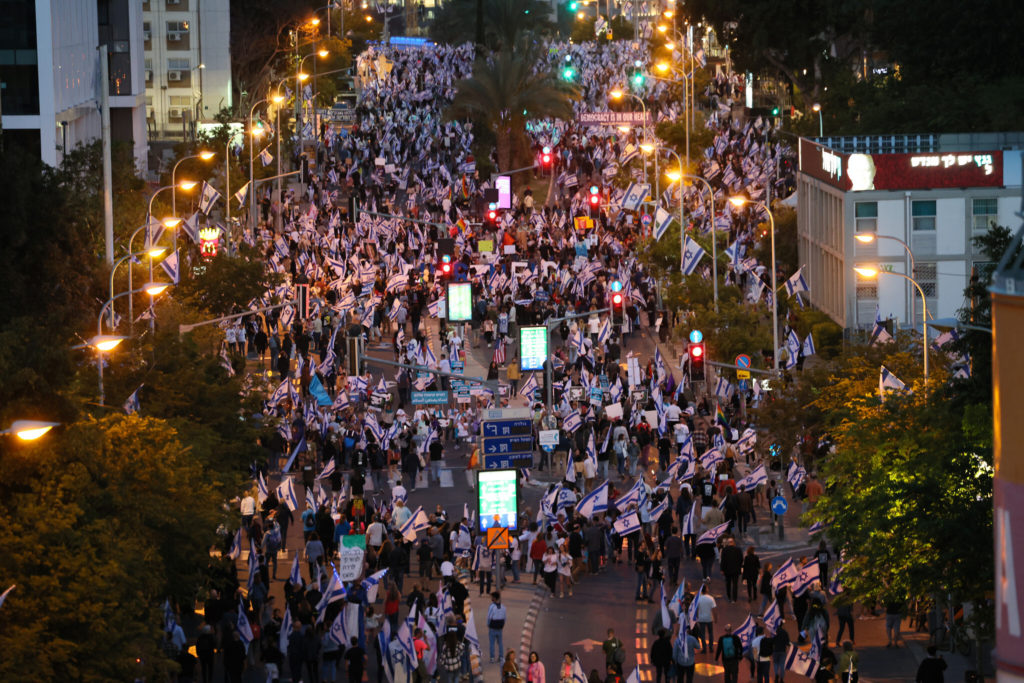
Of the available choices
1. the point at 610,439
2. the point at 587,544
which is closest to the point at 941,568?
the point at 587,544

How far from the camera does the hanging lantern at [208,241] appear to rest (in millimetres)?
53053

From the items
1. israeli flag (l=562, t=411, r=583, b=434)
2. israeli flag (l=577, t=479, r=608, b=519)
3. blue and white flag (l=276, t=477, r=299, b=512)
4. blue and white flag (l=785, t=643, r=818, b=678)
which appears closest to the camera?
blue and white flag (l=785, t=643, r=818, b=678)

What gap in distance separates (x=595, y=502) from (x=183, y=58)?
257 ft

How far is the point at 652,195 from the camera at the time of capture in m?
78.6

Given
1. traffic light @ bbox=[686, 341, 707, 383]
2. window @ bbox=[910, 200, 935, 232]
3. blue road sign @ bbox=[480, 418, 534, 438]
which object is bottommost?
blue road sign @ bbox=[480, 418, 534, 438]

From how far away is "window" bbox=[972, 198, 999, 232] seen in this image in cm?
5203

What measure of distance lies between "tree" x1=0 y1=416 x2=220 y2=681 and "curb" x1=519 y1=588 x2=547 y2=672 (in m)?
5.56

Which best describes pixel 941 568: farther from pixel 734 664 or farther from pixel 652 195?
pixel 652 195

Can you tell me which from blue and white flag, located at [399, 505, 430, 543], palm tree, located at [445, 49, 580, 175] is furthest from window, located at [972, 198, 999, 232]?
palm tree, located at [445, 49, 580, 175]

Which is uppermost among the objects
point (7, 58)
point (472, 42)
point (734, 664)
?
point (472, 42)

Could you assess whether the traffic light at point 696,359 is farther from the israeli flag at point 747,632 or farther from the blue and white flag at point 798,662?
the blue and white flag at point 798,662

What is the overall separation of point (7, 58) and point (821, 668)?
150 ft

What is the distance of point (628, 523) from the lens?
99.3ft

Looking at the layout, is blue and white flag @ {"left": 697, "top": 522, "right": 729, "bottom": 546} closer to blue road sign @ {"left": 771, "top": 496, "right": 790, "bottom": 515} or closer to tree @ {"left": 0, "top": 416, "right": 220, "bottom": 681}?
blue road sign @ {"left": 771, "top": 496, "right": 790, "bottom": 515}
